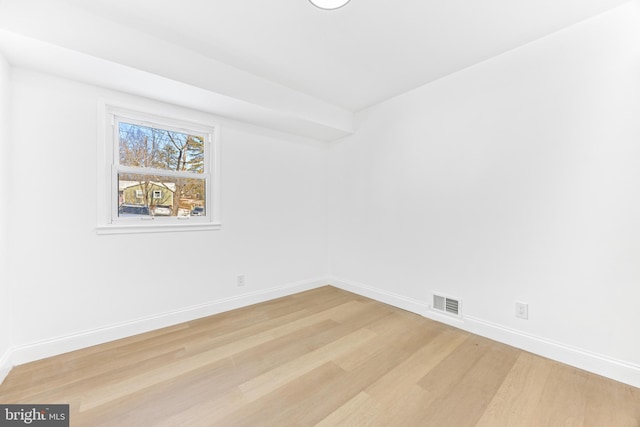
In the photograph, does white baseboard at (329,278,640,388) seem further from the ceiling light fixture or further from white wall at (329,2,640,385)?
the ceiling light fixture

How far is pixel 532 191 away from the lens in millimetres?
2154

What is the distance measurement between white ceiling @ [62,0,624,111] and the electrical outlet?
2226 millimetres

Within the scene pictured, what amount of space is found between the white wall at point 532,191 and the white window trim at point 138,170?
2.08m

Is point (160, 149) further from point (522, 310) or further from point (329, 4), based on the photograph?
point (522, 310)

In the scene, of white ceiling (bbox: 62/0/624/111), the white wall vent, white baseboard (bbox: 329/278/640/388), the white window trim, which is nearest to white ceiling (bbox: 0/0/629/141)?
white ceiling (bbox: 62/0/624/111)

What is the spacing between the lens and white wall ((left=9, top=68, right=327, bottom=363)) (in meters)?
1.95

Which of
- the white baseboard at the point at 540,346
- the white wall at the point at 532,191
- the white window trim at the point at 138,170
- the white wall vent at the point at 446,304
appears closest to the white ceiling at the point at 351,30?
the white wall at the point at 532,191

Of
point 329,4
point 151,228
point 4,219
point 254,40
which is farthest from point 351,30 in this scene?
point 4,219

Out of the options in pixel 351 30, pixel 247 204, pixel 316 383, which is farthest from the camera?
pixel 247 204

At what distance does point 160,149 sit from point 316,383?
2.57 meters

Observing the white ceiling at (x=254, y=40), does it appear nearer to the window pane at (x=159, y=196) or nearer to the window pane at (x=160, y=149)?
the window pane at (x=160, y=149)

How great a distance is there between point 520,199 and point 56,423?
11.5 ft

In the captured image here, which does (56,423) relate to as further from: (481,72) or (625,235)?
(481,72)

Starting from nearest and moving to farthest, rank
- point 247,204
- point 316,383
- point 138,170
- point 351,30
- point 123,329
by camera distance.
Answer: point 316,383 → point 351,30 → point 123,329 → point 138,170 → point 247,204
